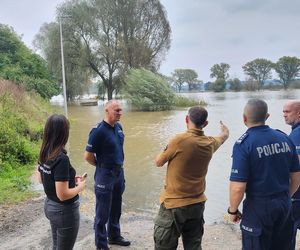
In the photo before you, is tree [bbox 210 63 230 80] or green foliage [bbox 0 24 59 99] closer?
green foliage [bbox 0 24 59 99]

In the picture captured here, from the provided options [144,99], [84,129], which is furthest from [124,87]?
[84,129]

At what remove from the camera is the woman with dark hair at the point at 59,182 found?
3.31 metres

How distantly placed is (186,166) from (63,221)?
4.23 feet

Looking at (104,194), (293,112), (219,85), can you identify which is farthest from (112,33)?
(219,85)

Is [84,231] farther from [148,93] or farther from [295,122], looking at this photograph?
[148,93]

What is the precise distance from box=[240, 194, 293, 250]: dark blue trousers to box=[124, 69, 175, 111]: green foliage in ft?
114

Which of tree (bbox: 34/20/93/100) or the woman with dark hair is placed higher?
tree (bbox: 34/20/93/100)

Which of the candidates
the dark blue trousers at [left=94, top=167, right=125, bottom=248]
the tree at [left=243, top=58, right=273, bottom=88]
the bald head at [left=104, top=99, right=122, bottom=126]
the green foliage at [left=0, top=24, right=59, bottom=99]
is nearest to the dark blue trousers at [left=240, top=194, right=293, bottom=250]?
the dark blue trousers at [left=94, top=167, right=125, bottom=248]

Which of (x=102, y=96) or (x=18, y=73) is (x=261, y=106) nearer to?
(x=18, y=73)

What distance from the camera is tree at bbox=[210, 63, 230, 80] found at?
300 feet

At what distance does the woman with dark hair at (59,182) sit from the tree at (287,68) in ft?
273

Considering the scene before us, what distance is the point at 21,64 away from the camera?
3044cm

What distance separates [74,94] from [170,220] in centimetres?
4893

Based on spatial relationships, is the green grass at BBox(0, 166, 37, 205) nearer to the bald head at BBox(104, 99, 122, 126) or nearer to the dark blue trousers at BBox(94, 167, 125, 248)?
the dark blue trousers at BBox(94, 167, 125, 248)
